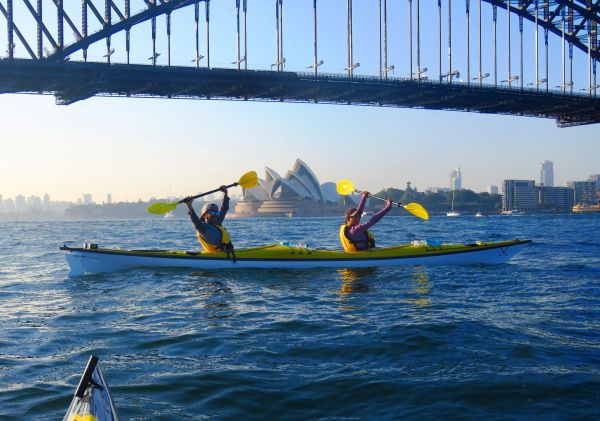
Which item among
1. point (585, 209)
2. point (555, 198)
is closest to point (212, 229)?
point (585, 209)

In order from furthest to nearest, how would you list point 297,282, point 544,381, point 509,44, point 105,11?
1. point 509,44
2. point 105,11
3. point 297,282
4. point 544,381

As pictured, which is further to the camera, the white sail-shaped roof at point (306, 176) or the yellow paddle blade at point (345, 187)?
the white sail-shaped roof at point (306, 176)

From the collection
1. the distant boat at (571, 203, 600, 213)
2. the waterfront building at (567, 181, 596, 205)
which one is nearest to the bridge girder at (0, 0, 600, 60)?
the distant boat at (571, 203, 600, 213)

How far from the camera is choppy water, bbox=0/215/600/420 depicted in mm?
4098

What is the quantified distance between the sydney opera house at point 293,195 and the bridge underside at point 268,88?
150 ft

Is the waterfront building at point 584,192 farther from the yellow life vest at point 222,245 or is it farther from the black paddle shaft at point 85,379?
the black paddle shaft at point 85,379

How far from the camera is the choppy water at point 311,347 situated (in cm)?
410

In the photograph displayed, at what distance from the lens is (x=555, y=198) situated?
10369cm

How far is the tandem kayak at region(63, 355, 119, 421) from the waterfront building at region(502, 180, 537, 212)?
104107mm

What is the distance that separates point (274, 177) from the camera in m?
91.1

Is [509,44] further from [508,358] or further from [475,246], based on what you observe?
[508,358]

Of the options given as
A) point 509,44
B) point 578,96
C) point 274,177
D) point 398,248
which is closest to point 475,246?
point 398,248

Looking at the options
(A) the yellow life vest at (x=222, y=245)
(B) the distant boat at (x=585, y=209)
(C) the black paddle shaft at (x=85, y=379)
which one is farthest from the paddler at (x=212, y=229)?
(B) the distant boat at (x=585, y=209)

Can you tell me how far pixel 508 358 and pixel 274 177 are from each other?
86.4 meters
